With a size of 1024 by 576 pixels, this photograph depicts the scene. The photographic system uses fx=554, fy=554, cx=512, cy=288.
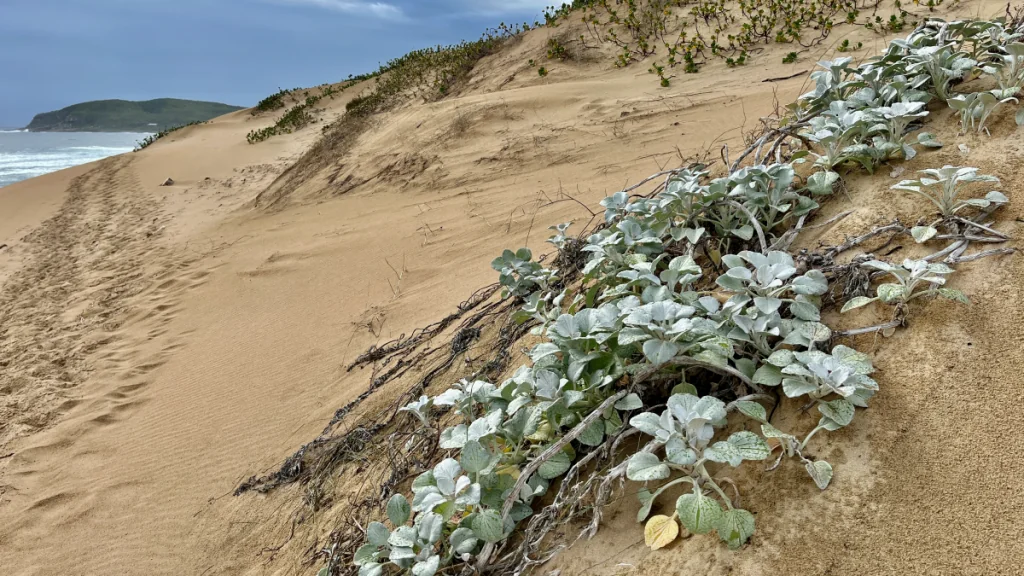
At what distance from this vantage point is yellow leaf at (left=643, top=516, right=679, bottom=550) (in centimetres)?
123

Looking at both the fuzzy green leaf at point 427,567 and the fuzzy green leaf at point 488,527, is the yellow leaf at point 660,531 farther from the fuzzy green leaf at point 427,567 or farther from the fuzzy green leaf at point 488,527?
the fuzzy green leaf at point 427,567

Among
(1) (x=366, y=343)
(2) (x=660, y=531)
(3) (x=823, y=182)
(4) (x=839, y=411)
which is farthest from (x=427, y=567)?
(1) (x=366, y=343)

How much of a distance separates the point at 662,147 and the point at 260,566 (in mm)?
4704

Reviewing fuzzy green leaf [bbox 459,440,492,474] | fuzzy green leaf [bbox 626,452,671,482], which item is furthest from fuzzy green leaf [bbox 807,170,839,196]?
fuzzy green leaf [bbox 459,440,492,474]

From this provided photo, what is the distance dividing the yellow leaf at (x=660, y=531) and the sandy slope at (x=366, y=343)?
4 centimetres

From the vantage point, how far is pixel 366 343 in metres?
3.58

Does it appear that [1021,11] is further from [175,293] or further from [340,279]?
[175,293]

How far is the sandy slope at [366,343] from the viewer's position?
1.19 metres

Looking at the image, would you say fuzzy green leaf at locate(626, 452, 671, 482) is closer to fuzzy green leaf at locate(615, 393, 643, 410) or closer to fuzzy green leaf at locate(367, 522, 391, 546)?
fuzzy green leaf at locate(615, 393, 643, 410)

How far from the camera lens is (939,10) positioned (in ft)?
22.6

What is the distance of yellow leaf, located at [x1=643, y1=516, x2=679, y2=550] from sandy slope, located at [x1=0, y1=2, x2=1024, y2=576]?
40 mm

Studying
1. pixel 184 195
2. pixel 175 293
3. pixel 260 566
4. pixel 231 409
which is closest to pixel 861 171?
pixel 260 566

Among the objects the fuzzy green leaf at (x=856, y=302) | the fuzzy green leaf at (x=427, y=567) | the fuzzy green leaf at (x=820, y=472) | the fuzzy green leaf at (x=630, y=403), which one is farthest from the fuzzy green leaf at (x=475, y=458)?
the fuzzy green leaf at (x=856, y=302)

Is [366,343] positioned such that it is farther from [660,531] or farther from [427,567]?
[660,531]
